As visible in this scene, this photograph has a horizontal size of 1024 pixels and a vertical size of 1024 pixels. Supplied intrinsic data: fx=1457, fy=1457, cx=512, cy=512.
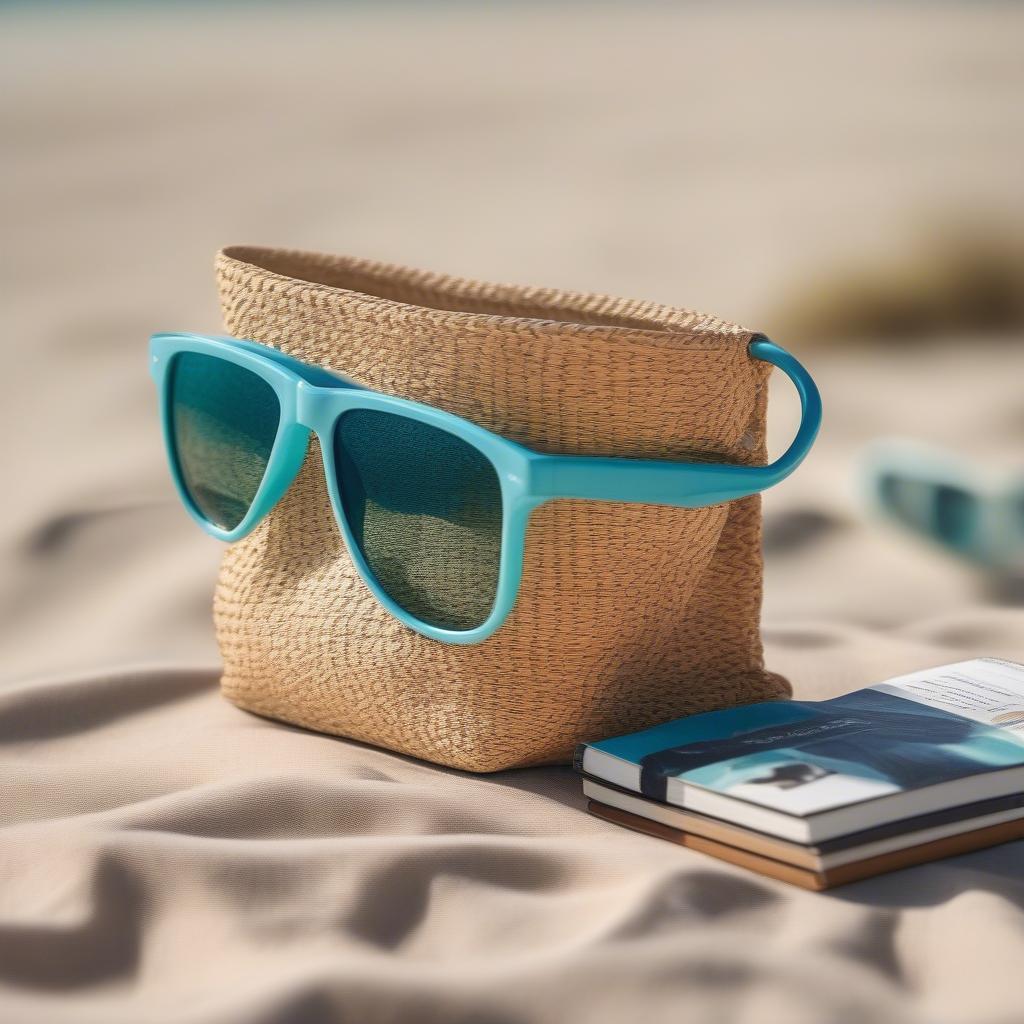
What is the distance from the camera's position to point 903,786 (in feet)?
3.73

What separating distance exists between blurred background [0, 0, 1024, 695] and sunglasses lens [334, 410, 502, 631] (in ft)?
1.76

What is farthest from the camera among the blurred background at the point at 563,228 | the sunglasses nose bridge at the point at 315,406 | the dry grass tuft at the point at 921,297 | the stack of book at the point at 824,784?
the dry grass tuft at the point at 921,297

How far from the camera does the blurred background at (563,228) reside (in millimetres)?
2227

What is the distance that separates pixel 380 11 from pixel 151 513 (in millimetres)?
15459

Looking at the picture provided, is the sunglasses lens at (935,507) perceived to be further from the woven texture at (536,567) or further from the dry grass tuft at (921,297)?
the dry grass tuft at (921,297)

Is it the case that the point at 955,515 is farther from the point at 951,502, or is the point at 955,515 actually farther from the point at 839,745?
the point at 839,745

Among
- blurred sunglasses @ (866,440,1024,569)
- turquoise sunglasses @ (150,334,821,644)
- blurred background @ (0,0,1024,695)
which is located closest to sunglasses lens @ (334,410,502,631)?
turquoise sunglasses @ (150,334,821,644)

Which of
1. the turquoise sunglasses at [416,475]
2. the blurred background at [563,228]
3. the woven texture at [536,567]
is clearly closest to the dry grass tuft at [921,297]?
the blurred background at [563,228]

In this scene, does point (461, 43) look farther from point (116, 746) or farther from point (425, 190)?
point (116, 746)

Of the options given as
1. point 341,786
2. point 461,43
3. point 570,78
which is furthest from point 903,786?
point 461,43

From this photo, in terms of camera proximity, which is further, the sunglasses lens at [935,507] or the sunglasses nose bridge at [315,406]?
the sunglasses lens at [935,507]

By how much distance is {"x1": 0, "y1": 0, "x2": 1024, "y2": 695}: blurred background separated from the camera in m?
2.23

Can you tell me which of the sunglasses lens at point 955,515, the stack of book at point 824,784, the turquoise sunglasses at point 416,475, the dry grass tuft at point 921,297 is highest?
the dry grass tuft at point 921,297

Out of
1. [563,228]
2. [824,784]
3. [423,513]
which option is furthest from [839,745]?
[563,228]
